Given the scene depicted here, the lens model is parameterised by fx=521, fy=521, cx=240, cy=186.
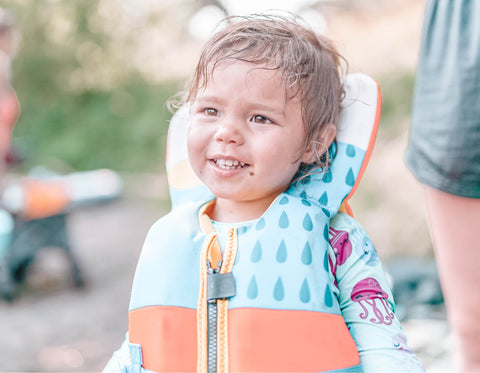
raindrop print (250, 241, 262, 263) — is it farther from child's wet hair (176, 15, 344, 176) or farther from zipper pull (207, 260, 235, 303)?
child's wet hair (176, 15, 344, 176)

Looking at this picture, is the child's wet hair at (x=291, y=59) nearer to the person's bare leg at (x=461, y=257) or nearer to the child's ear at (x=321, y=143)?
the child's ear at (x=321, y=143)

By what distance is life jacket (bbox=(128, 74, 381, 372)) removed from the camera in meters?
1.34

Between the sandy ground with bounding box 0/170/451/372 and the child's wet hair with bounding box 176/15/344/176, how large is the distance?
222cm

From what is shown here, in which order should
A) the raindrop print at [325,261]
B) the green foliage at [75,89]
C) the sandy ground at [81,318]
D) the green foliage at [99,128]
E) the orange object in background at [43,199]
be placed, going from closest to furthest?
the raindrop print at [325,261] → the sandy ground at [81,318] → the orange object in background at [43,199] → the green foliage at [99,128] → the green foliage at [75,89]

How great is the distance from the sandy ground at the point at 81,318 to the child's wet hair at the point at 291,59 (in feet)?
7.27

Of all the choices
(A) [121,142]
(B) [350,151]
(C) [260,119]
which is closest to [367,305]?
(B) [350,151]

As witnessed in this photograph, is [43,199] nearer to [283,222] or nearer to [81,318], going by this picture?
[81,318]

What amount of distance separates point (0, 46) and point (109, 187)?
181 cm

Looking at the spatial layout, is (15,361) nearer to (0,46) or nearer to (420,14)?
(0,46)

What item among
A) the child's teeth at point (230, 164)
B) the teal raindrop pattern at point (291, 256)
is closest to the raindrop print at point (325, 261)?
the teal raindrop pattern at point (291, 256)

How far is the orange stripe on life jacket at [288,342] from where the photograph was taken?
1.33 metres

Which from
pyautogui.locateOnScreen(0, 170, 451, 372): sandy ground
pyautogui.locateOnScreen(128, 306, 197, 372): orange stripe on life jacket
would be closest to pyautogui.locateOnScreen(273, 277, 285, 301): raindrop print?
pyautogui.locateOnScreen(128, 306, 197, 372): orange stripe on life jacket

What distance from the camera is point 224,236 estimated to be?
1553mm

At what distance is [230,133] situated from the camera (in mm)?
1462
